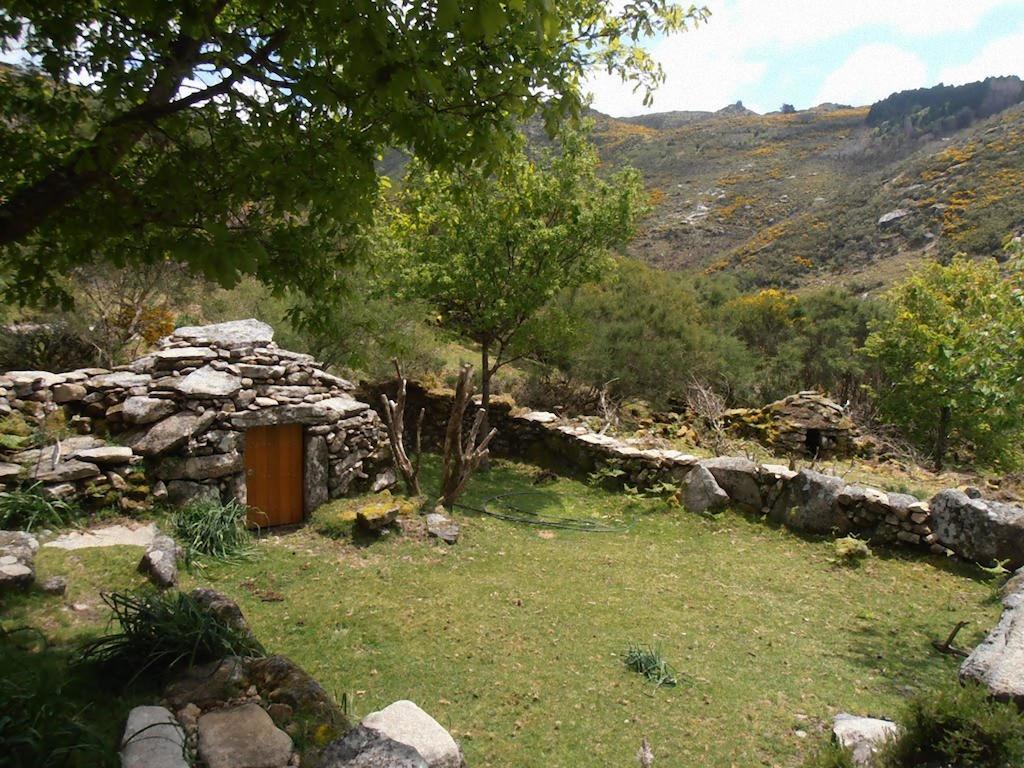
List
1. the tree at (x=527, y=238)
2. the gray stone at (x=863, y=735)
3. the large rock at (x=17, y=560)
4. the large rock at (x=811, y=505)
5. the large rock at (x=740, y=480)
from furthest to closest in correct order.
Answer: the tree at (x=527, y=238), the large rock at (x=740, y=480), the large rock at (x=811, y=505), the large rock at (x=17, y=560), the gray stone at (x=863, y=735)

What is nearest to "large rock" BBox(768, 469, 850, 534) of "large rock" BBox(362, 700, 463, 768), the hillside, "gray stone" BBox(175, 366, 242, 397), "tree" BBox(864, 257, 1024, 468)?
"tree" BBox(864, 257, 1024, 468)

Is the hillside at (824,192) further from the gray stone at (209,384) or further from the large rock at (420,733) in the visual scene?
the large rock at (420,733)

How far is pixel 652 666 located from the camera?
484cm

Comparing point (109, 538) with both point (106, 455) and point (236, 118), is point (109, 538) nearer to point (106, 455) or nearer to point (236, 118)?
point (106, 455)

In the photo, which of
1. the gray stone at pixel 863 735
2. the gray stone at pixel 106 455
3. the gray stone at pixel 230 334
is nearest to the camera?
the gray stone at pixel 863 735

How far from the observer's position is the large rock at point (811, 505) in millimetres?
8195

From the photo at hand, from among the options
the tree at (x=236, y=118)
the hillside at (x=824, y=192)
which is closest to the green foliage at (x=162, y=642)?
the tree at (x=236, y=118)

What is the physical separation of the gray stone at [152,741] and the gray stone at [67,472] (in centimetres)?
443

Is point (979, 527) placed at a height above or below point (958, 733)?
below

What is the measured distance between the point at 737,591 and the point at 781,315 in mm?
15985

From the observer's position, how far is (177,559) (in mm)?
5926

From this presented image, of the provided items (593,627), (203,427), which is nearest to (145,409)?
(203,427)

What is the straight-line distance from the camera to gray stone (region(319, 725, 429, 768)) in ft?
7.97

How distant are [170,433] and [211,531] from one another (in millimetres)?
1261
